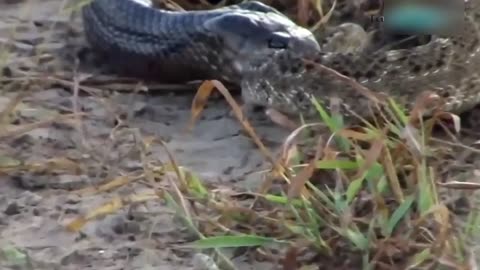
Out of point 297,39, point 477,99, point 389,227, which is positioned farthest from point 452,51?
point 389,227

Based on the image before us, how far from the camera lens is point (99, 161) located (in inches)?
110

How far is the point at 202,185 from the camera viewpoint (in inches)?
101

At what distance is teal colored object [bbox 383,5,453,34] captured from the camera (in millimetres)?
3223

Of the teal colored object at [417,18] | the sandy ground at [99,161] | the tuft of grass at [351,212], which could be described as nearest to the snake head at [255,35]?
the sandy ground at [99,161]

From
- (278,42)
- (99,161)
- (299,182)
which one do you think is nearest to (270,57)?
(278,42)

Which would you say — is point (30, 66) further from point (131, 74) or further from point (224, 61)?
point (224, 61)

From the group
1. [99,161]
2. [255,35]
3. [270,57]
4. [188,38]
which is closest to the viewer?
[99,161]

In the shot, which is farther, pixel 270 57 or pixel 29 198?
pixel 270 57

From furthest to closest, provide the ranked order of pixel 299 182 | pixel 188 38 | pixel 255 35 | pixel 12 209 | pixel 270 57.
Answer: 1. pixel 188 38
2. pixel 255 35
3. pixel 270 57
4. pixel 12 209
5. pixel 299 182

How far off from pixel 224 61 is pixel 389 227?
1155 mm

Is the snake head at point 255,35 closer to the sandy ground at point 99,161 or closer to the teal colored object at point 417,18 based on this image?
the sandy ground at point 99,161

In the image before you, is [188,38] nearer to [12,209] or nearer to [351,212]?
[12,209]

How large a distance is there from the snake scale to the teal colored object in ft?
0.22

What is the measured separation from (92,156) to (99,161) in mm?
32
